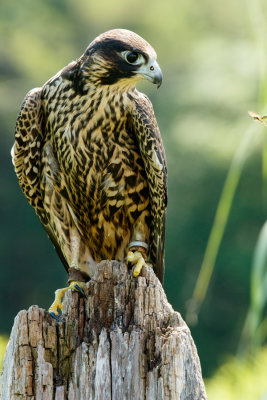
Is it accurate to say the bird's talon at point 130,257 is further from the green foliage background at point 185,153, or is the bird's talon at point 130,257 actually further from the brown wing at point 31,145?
the green foliage background at point 185,153

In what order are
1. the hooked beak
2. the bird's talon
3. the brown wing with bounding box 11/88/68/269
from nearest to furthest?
the hooked beak → the bird's talon → the brown wing with bounding box 11/88/68/269

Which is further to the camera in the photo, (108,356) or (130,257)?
(130,257)

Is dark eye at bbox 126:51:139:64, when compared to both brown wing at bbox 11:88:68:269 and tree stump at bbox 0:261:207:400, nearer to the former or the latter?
brown wing at bbox 11:88:68:269

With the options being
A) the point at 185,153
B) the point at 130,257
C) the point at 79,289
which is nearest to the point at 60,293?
the point at 130,257

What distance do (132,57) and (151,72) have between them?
0.12m

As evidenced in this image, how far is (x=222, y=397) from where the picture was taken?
6805 mm

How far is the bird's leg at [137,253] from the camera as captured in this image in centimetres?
357

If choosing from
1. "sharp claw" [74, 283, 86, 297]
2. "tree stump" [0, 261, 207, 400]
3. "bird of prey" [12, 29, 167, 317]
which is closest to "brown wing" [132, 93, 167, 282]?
"bird of prey" [12, 29, 167, 317]

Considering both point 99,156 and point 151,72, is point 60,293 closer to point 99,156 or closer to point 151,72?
point 99,156

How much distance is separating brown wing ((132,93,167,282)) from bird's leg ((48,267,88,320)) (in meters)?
0.39

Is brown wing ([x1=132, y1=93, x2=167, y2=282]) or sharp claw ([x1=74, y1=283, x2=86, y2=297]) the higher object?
brown wing ([x1=132, y1=93, x2=167, y2=282])

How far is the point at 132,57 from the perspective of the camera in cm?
363

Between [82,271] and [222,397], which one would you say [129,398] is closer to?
[82,271]

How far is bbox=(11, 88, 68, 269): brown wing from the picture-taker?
12.8ft
